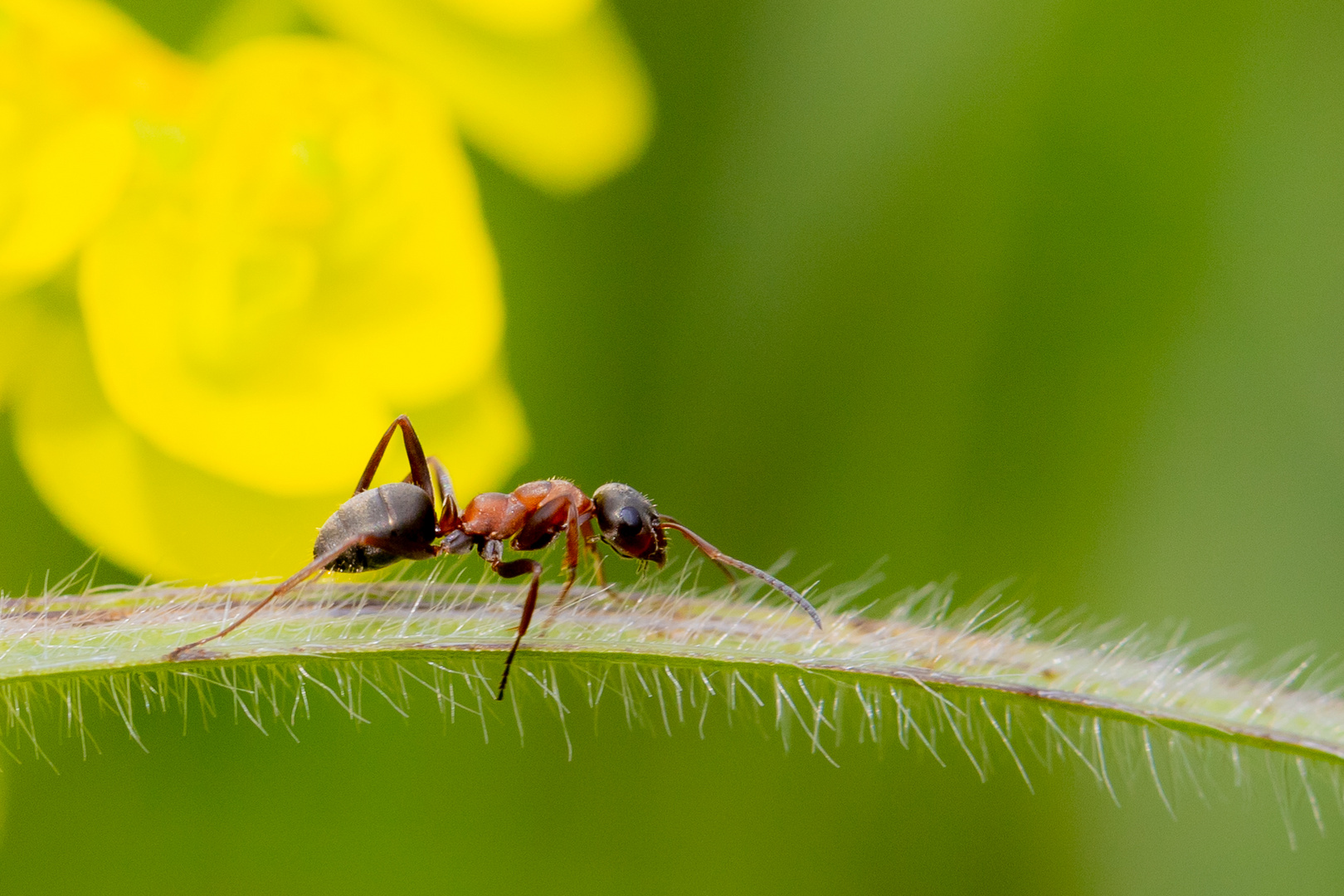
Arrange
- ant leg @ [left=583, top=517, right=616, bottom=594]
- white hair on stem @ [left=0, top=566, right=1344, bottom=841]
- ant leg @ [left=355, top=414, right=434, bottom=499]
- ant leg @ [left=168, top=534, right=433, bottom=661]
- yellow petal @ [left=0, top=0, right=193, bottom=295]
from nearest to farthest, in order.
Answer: white hair on stem @ [left=0, top=566, right=1344, bottom=841]
ant leg @ [left=168, top=534, right=433, bottom=661]
yellow petal @ [left=0, top=0, right=193, bottom=295]
ant leg @ [left=355, top=414, right=434, bottom=499]
ant leg @ [left=583, top=517, right=616, bottom=594]

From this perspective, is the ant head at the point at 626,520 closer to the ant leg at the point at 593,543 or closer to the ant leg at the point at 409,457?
the ant leg at the point at 593,543

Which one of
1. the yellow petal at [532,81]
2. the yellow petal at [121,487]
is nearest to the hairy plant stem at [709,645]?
the yellow petal at [121,487]

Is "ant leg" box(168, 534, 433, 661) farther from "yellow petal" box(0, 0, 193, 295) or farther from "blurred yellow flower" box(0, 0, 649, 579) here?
"yellow petal" box(0, 0, 193, 295)

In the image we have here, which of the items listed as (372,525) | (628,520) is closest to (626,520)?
(628,520)

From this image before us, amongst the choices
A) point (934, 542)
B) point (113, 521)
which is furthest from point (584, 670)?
point (934, 542)

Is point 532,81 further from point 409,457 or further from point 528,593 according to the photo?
point 528,593

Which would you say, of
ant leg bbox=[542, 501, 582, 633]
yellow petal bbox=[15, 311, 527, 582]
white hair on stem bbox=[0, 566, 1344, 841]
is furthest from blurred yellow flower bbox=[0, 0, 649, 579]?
white hair on stem bbox=[0, 566, 1344, 841]
